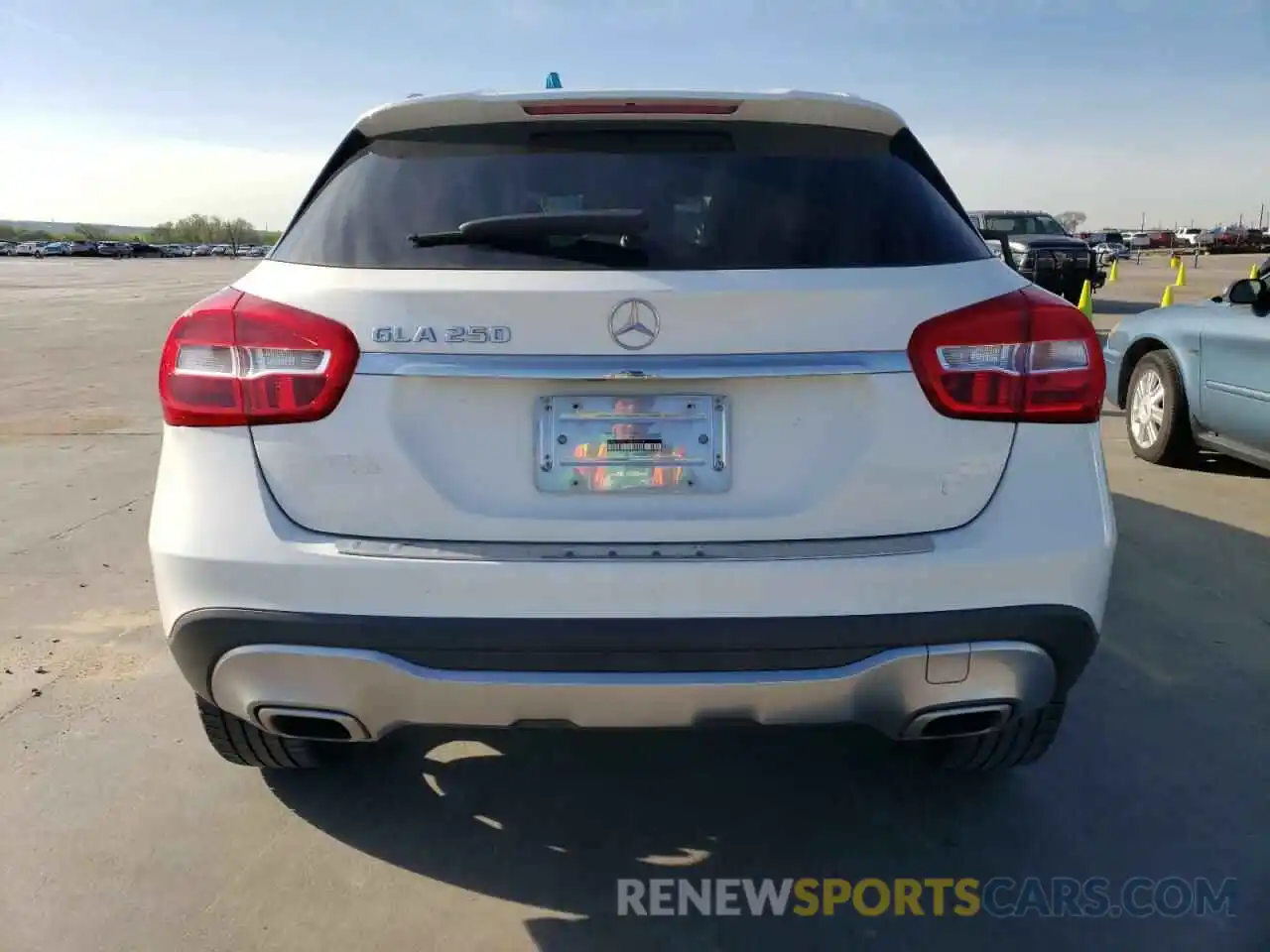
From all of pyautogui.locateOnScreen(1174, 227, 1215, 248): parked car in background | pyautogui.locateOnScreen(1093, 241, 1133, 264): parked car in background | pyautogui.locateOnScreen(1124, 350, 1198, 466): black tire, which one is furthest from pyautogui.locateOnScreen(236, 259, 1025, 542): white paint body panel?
pyautogui.locateOnScreen(1174, 227, 1215, 248): parked car in background

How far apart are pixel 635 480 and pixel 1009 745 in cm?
128

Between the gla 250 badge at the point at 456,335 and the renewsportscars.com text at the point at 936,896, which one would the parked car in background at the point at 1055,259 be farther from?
the gla 250 badge at the point at 456,335

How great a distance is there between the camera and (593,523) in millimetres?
2014

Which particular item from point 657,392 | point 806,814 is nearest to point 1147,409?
point 806,814

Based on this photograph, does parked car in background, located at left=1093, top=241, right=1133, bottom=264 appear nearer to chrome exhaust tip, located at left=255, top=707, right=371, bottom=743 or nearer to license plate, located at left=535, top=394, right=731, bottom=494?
license plate, located at left=535, top=394, right=731, bottom=494

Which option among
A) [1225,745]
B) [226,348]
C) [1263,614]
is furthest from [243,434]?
[1263,614]

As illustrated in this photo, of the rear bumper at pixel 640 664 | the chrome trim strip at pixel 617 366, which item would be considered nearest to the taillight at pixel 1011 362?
the chrome trim strip at pixel 617 366

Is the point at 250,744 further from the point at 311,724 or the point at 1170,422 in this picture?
the point at 1170,422

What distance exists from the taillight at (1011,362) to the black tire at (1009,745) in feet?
2.61

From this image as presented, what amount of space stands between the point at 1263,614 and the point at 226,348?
4.01 m

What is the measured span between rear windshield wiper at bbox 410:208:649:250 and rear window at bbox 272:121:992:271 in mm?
22

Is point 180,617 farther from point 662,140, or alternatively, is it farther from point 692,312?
point 662,140

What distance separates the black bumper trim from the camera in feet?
6.51

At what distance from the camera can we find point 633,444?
2.01 m
